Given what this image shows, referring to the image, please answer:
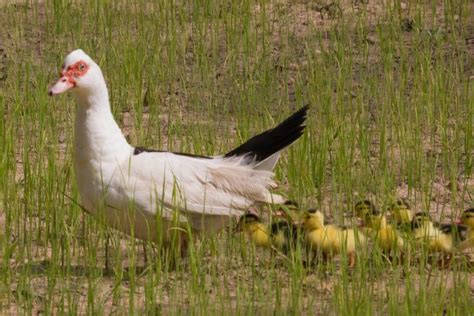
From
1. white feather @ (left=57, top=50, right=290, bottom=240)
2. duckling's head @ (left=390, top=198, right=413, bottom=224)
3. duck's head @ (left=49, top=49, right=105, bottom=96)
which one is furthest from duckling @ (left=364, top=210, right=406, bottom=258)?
duck's head @ (left=49, top=49, right=105, bottom=96)

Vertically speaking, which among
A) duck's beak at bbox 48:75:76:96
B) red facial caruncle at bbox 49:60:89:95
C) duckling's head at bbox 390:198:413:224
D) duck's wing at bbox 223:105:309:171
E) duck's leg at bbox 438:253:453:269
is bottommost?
duck's leg at bbox 438:253:453:269

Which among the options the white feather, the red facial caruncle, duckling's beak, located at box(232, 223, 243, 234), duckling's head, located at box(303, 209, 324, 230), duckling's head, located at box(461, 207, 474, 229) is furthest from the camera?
duckling's beak, located at box(232, 223, 243, 234)

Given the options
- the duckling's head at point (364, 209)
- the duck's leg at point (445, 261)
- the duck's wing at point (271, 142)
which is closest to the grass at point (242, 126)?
the duck's leg at point (445, 261)

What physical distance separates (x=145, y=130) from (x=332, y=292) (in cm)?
274

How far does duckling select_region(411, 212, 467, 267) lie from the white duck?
0.70 m

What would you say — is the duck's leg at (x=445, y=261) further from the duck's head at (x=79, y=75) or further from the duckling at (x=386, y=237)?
the duck's head at (x=79, y=75)

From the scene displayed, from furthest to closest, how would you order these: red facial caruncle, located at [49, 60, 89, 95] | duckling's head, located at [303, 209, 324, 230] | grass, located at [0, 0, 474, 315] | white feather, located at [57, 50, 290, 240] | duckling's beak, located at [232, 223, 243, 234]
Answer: duckling's beak, located at [232, 223, 243, 234] < duckling's head, located at [303, 209, 324, 230] < red facial caruncle, located at [49, 60, 89, 95] < white feather, located at [57, 50, 290, 240] < grass, located at [0, 0, 474, 315]

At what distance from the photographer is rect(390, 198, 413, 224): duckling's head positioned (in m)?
6.16

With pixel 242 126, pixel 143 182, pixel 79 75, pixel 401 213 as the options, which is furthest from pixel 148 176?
pixel 242 126

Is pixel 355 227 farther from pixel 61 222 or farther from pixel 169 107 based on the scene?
pixel 169 107

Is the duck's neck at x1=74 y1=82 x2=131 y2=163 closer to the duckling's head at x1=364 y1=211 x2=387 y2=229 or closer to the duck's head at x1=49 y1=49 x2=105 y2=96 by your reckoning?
the duck's head at x1=49 y1=49 x2=105 y2=96

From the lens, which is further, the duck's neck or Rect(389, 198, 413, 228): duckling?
Rect(389, 198, 413, 228): duckling

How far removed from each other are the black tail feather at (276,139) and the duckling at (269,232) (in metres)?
0.30

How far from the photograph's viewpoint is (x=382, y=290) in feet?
18.2
